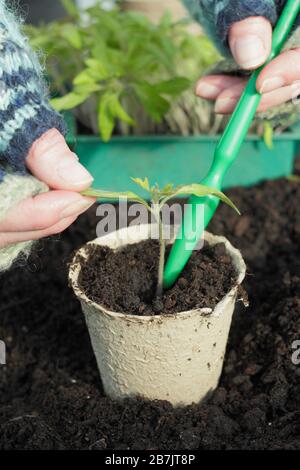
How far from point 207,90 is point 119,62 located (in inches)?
15.8

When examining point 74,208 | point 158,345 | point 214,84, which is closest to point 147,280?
point 158,345

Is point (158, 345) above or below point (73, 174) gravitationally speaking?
below

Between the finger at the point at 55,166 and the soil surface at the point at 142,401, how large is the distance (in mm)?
438

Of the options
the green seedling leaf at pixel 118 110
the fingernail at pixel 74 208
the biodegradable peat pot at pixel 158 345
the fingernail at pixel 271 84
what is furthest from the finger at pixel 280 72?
the green seedling leaf at pixel 118 110

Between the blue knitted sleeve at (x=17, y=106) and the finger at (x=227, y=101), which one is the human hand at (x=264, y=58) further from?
the blue knitted sleeve at (x=17, y=106)

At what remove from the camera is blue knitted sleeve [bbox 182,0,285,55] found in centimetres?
114

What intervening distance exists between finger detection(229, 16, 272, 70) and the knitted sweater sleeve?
0.37 m

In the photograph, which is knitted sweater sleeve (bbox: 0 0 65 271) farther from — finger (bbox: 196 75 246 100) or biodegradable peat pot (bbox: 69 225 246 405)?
finger (bbox: 196 75 246 100)

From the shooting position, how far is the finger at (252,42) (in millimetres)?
1101

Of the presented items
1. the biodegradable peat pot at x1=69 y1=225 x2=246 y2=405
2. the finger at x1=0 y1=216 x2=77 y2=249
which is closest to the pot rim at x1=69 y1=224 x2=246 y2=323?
the biodegradable peat pot at x1=69 y1=225 x2=246 y2=405

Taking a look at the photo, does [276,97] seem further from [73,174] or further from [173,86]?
[73,174]

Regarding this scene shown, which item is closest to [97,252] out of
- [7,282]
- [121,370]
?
[121,370]

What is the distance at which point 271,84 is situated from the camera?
1.11 m

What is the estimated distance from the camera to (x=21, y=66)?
0.93 metres
